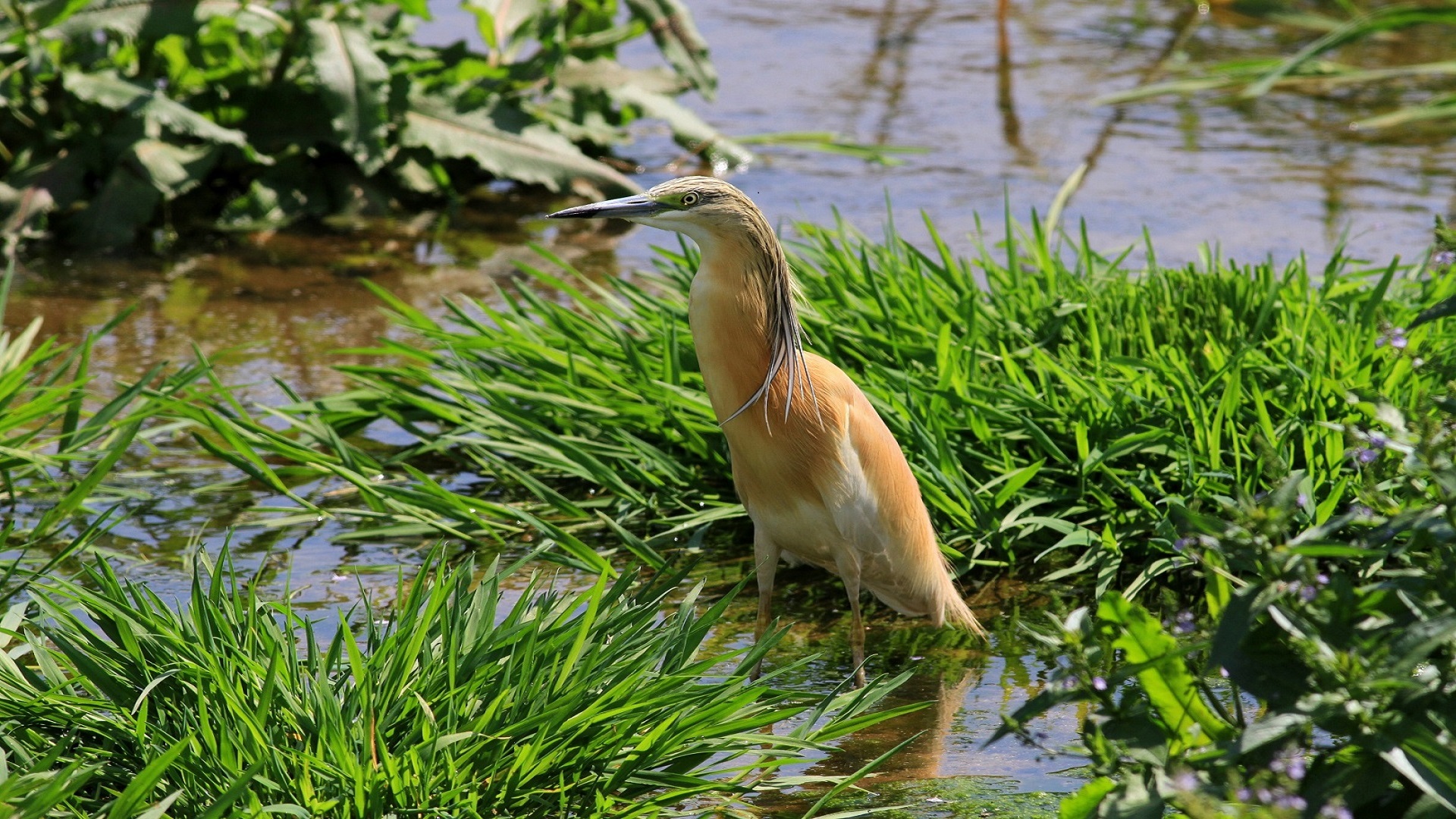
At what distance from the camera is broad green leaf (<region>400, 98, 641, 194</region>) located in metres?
5.96

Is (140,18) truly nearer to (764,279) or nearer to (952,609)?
(764,279)

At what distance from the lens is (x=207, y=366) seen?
A: 391 cm

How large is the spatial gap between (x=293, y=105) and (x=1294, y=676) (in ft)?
16.4

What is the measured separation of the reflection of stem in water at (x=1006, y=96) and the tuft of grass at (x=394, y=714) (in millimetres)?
4980

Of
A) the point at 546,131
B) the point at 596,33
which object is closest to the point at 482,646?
the point at 546,131

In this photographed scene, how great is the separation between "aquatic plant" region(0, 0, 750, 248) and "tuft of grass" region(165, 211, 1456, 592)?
1.55m

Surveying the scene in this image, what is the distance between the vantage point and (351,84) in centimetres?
550

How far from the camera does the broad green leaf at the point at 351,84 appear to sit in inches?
215

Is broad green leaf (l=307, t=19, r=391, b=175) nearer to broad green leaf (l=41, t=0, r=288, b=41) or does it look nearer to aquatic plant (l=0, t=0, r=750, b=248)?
aquatic plant (l=0, t=0, r=750, b=248)

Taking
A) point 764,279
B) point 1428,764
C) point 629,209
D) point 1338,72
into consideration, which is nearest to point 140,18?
point 629,209

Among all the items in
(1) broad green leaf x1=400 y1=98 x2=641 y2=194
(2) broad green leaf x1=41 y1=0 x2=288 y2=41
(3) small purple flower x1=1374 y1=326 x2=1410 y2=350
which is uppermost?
(2) broad green leaf x1=41 y1=0 x2=288 y2=41

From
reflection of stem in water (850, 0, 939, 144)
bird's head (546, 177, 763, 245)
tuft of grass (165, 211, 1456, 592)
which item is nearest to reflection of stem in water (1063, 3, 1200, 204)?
reflection of stem in water (850, 0, 939, 144)

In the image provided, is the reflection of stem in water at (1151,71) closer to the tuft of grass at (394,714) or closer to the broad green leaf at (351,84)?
the broad green leaf at (351,84)

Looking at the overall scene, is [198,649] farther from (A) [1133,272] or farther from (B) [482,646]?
(A) [1133,272]
